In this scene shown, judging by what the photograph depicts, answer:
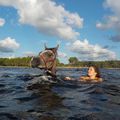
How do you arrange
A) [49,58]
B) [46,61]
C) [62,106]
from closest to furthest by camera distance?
1. [62,106]
2. [46,61]
3. [49,58]

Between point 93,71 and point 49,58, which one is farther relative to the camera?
point 93,71

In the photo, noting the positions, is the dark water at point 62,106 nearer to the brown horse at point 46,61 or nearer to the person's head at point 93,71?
the person's head at point 93,71

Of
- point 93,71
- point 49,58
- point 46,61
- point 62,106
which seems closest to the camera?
→ point 62,106

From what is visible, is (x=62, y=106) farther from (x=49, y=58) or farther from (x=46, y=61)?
(x=49, y=58)

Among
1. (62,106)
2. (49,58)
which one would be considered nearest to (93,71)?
(49,58)

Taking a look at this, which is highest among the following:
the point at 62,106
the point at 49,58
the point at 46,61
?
the point at 49,58

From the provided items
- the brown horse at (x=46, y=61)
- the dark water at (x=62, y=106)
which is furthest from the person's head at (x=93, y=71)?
the dark water at (x=62, y=106)

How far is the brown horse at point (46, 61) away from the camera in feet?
62.6

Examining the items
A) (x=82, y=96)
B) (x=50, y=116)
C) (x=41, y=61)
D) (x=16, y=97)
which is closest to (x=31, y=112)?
(x=50, y=116)

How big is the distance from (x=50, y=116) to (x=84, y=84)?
964 cm

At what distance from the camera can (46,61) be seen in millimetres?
19250

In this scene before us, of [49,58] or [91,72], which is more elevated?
[49,58]

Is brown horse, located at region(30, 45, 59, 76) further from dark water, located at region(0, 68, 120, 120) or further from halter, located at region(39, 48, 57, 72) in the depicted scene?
dark water, located at region(0, 68, 120, 120)

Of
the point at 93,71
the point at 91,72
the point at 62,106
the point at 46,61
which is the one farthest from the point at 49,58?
the point at 62,106
